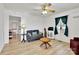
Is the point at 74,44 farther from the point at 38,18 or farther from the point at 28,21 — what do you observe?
the point at 28,21

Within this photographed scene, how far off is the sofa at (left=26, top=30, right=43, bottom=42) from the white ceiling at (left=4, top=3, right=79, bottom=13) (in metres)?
0.43

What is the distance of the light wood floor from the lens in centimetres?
204

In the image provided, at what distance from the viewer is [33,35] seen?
2.31 metres

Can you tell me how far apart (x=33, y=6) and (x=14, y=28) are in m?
0.58

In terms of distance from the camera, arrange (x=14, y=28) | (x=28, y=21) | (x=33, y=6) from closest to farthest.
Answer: (x=33, y=6) < (x=14, y=28) < (x=28, y=21)

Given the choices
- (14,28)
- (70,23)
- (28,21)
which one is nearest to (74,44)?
(70,23)

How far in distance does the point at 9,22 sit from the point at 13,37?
320 mm

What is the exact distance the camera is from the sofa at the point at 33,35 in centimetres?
221

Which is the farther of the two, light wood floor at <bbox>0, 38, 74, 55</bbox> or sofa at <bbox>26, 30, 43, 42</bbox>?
sofa at <bbox>26, 30, 43, 42</bbox>

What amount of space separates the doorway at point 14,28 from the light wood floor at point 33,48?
66mm

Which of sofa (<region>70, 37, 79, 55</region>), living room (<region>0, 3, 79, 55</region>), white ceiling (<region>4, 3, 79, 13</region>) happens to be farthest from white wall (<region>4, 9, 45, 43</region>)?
sofa (<region>70, 37, 79, 55</region>)

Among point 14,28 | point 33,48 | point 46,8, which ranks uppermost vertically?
point 46,8

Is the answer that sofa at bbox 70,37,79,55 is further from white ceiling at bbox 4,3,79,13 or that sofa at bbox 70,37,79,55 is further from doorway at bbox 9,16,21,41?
doorway at bbox 9,16,21,41
